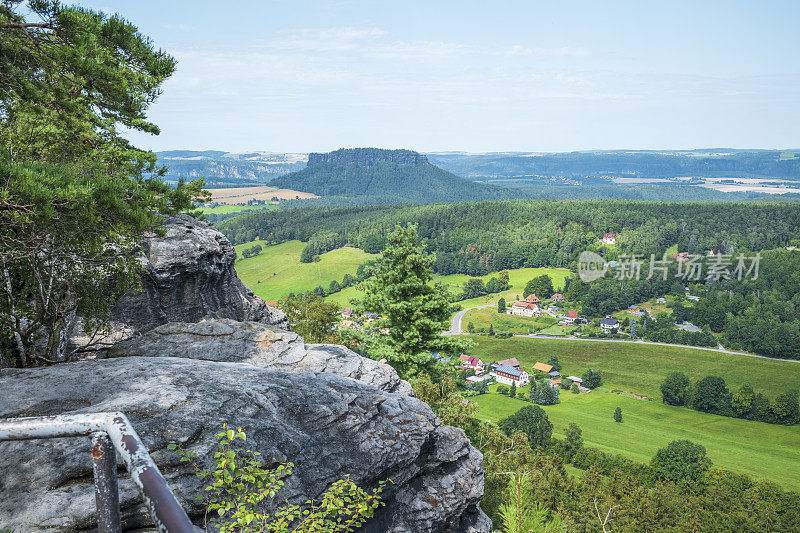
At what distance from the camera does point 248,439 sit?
7992mm

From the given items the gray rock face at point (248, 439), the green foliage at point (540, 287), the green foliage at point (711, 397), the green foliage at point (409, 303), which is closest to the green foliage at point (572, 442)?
the green foliage at point (711, 397)

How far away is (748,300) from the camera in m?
163

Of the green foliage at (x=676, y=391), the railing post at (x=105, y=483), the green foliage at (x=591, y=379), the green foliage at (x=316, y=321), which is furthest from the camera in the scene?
the green foliage at (x=591, y=379)

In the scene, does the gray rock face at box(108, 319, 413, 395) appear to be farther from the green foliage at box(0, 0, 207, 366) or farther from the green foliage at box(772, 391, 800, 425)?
the green foliage at box(772, 391, 800, 425)

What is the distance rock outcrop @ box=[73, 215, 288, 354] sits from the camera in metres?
17.0

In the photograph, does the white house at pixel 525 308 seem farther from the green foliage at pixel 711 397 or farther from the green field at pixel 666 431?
the green foliage at pixel 711 397

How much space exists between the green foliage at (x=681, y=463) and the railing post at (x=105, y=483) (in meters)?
80.5

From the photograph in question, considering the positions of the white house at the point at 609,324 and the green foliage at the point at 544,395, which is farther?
the white house at the point at 609,324

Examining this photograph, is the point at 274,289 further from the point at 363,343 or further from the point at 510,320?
the point at 363,343

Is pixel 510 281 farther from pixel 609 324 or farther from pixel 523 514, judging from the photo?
pixel 523 514

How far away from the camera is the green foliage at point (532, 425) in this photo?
78812mm

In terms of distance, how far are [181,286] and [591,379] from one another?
117 meters

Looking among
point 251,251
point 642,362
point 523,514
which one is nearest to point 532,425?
point 642,362

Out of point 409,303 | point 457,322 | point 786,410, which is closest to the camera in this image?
point 409,303
